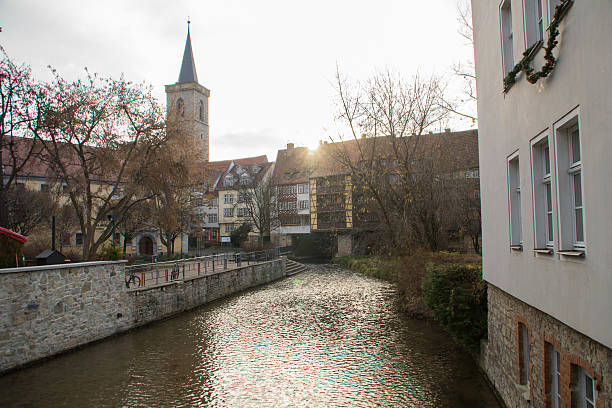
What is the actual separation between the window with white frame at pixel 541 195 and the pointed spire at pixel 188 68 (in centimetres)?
7318

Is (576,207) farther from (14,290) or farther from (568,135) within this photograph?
(14,290)

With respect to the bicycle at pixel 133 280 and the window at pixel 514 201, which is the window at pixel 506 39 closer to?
the window at pixel 514 201

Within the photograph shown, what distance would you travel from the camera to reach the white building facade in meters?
3.77

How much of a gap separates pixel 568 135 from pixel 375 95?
15830 mm

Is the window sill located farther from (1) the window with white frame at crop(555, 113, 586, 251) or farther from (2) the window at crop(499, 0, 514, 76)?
(2) the window at crop(499, 0, 514, 76)

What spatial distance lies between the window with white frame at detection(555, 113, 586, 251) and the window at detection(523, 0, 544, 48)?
1718 mm

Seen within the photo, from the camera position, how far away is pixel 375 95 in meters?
20.0

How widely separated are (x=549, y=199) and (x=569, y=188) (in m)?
0.99

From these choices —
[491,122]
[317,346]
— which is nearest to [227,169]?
[317,346]

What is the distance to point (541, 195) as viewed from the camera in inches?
226

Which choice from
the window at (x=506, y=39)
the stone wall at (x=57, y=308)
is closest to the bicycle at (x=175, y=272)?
the stone wall at (x=57, y=308)

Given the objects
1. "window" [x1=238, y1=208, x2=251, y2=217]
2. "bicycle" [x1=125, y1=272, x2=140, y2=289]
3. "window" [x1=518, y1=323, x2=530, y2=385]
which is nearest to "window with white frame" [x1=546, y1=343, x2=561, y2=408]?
"window" [x1=518, y1=323, x2=530, y2=385]

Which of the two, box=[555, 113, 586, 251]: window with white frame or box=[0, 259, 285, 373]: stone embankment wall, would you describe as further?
box=[0, 259, 285, 373]: stone embankment wall

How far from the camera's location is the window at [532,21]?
19.1 ft
